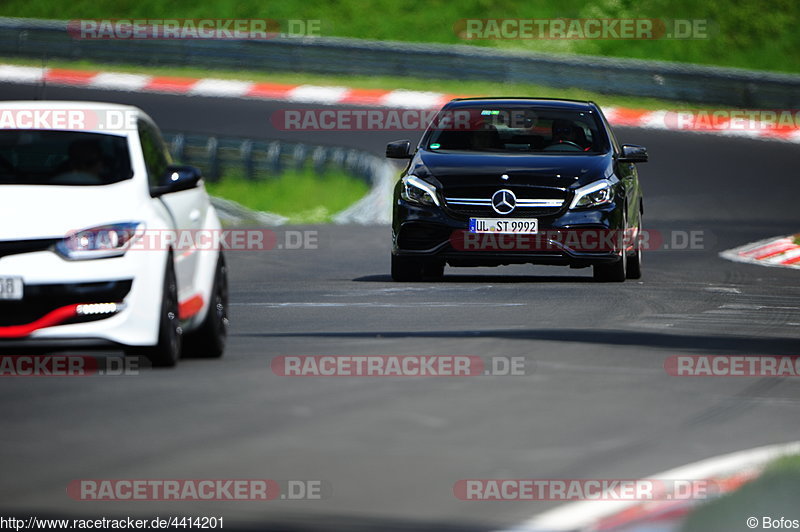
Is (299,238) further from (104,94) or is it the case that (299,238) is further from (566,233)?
(104,94)

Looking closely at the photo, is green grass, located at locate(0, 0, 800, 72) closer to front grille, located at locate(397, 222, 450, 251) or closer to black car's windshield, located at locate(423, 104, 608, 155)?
black car's windshield, located at locate(423, 104, 608, 155)

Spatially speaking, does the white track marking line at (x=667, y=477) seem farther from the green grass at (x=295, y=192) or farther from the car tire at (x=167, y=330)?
the green grass at (x=295, y=192)

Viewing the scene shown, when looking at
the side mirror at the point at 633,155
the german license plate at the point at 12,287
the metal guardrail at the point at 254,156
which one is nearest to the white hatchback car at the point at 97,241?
the german license plate at the point at 12,287

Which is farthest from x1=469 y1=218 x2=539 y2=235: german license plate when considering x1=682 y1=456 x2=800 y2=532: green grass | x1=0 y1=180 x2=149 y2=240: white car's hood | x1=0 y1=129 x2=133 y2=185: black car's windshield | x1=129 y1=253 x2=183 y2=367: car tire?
x1=682 y1=456 x2=800 y2=532: green grass

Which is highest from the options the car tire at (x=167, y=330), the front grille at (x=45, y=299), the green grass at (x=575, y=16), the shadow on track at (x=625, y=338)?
the front grille at (x=45, y=299)

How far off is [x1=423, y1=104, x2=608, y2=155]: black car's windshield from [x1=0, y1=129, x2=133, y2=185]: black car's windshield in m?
6.14

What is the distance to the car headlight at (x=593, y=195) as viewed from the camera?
14906 millimetres

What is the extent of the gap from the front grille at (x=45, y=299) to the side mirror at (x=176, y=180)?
68 centimetres

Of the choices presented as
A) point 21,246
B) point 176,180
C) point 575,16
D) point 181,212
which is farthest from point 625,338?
point 575,16

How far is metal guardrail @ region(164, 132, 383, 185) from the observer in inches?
1001

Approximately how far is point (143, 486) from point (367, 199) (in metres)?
16.4

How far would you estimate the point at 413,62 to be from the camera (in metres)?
33.7

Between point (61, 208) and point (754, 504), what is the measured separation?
4.36 m

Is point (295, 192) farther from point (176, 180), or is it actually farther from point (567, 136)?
point (176, 180)
